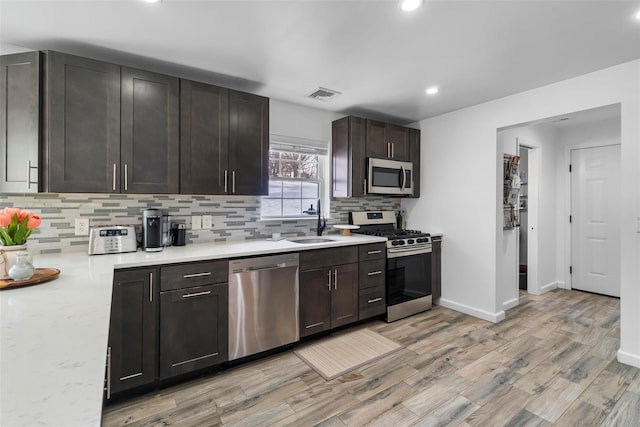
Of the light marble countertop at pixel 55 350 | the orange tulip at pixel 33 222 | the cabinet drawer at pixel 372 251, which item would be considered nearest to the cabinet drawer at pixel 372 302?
the cabinet drawer at pixel 372 251

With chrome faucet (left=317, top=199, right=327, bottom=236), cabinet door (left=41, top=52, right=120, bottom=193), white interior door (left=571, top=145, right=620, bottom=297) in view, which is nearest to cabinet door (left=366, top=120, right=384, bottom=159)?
chrome faucet (left=317, top=199, right=327, bottom=236)

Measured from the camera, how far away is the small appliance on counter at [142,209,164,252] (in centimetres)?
233

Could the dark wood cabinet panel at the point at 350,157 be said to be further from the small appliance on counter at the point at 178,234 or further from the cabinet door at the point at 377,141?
the small appliance on counter at the point at 178,234

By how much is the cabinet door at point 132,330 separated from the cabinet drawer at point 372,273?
6.17 ft

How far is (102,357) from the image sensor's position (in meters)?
0.75

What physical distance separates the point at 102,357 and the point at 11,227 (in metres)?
1.26

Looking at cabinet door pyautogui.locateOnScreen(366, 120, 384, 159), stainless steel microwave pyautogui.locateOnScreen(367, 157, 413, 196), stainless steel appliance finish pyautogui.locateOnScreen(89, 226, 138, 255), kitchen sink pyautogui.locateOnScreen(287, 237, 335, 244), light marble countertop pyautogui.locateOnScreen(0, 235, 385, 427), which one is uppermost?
cabinet door pyautogui.locateOnScreen(366, 120, 384, 159)

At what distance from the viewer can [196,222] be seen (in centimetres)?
279

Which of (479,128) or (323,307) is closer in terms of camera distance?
(323,307)

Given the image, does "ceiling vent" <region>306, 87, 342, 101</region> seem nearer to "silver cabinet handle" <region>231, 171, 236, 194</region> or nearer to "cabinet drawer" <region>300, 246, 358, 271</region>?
"silver cabinet handle" <region>231, 171, 236, 194</region>

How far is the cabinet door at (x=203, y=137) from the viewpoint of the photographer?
2418mm

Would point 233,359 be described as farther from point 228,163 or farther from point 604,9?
point 604,9

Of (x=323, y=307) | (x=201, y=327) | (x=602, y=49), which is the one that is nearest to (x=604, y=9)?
(x=602, y=49)

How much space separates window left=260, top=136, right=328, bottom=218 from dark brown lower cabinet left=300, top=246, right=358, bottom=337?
0.79 m
